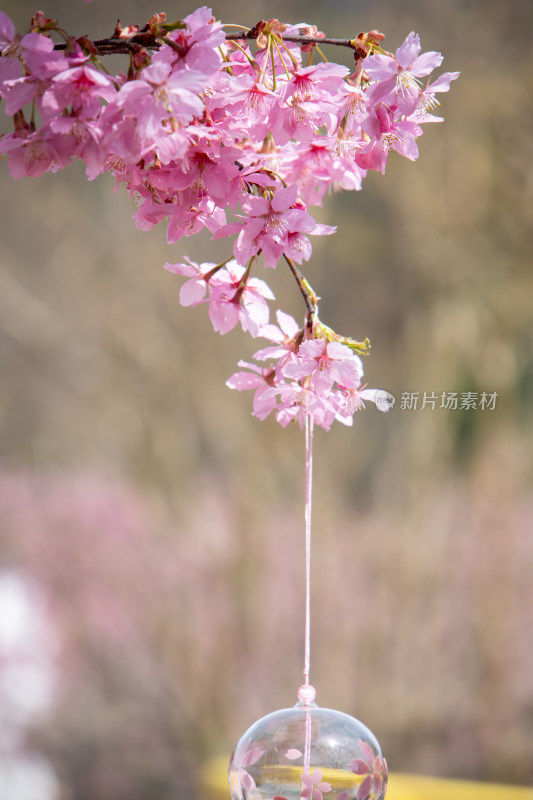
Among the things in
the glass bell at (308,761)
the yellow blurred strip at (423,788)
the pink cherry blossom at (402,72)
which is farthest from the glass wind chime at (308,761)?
the yellow blurred strip at (423,788)

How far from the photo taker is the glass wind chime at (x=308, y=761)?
0.58 metres

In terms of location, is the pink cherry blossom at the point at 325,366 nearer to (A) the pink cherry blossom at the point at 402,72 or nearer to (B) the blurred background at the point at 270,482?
(A) the pink cherry blossom at the point at 402,72

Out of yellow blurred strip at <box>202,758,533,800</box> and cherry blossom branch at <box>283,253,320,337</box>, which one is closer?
cherry blossom branch at <box>283,253,320,337</box>

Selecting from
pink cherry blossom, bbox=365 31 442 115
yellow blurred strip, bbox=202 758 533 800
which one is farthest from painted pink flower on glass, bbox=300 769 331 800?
yellow blurred strip, bbox=202 758 533 800

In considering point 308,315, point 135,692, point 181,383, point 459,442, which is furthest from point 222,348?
point 308,315

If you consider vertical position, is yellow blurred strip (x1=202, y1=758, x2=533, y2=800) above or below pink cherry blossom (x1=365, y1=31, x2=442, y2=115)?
below

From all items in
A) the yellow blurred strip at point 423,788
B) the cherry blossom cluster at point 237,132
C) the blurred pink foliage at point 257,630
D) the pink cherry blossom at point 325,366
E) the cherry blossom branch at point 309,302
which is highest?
the cherry blossom cluster at point 237,132

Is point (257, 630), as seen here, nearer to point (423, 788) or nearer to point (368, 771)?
point (423, 788)

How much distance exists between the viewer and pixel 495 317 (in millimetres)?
2275

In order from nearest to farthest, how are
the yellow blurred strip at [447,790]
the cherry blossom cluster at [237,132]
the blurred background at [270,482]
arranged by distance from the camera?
the cherry blossom cluster at [237,132] → the yellow blurred strip at [447,790] → the blurred background at [270,482]

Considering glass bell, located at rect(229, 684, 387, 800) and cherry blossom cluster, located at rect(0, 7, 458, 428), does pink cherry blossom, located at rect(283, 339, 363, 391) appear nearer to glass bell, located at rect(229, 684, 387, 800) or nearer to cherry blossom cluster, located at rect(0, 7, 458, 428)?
cherry blossom cluster, located at rect(0, 7, 458, 428)

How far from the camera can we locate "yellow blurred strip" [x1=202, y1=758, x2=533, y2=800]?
2.16m

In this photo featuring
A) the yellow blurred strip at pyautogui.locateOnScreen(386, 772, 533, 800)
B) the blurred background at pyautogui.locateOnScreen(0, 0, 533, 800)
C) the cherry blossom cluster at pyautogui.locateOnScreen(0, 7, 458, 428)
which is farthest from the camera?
the blurred background at pyautogui.locateOnScreen(0, 0, 533, 800)

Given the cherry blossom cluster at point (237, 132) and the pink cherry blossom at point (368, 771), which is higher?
the cherry blossom cluster at point (237, 132)
